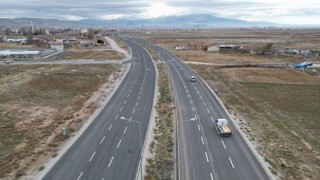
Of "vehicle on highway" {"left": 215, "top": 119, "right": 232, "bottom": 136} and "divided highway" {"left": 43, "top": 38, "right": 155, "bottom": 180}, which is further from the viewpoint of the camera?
"vehicle on highway" {"left": 215, "top": 119, "right": 232, "bottom": 136}

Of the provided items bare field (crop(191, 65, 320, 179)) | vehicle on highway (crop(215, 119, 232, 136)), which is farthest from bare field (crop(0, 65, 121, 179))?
bare field (crop(191, 65, 320, 179))

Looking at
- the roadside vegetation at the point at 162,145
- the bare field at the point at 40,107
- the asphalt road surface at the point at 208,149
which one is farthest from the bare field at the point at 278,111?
the bare field at the point at 40,107

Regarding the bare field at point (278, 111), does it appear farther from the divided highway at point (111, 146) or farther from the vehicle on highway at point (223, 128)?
the divided highway at point (111, 146)

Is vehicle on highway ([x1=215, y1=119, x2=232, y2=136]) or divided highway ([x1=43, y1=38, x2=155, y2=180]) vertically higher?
vehicle on highway ([x1=215, y1=119, x2=232, y2=136])

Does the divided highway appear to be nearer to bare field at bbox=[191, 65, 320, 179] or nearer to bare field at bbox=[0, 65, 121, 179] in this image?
bare field at bbox=[0, 65, 121, 179]

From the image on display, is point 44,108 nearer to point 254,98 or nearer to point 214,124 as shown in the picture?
point 214,124
